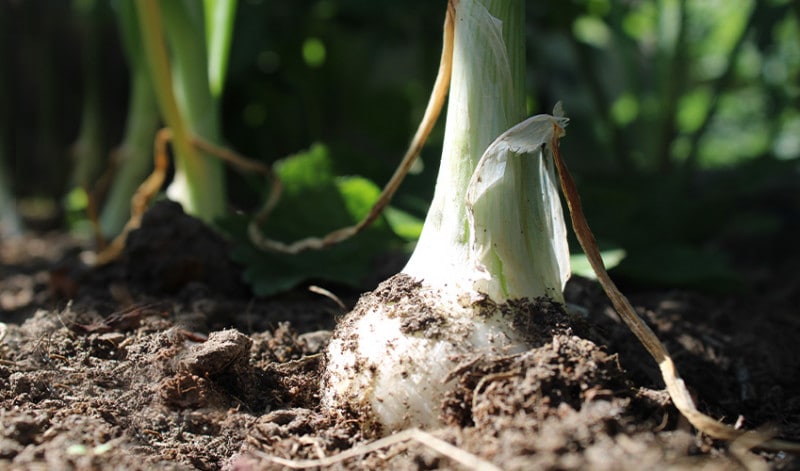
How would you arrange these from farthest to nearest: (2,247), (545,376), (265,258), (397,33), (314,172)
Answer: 1. (2,247)
2. (397,33)
3. (314,172)
4. (265,258)
5. (545,376)

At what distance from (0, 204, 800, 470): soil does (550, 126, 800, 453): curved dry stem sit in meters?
→ 0.02

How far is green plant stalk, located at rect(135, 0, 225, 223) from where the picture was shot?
1337 mm

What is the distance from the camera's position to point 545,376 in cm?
66

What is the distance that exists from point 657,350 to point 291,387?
386 mm

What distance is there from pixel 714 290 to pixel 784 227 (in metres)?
0.79

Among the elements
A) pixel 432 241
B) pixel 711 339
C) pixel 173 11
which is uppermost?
pixel 173 11

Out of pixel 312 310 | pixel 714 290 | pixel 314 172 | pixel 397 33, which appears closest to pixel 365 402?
pixel 312 310

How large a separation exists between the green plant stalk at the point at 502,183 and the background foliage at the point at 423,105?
48 cm

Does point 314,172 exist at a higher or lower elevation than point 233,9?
lower

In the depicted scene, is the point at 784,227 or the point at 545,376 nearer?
the point at 545,376

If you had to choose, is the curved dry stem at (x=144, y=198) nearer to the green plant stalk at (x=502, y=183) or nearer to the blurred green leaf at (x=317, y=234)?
the blurred green leaf at (x=317, y=234)

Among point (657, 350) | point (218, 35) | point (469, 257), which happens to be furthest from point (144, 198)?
point (657, 350)

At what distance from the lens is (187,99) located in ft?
4.60

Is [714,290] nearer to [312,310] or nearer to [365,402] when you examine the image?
[312,310]
